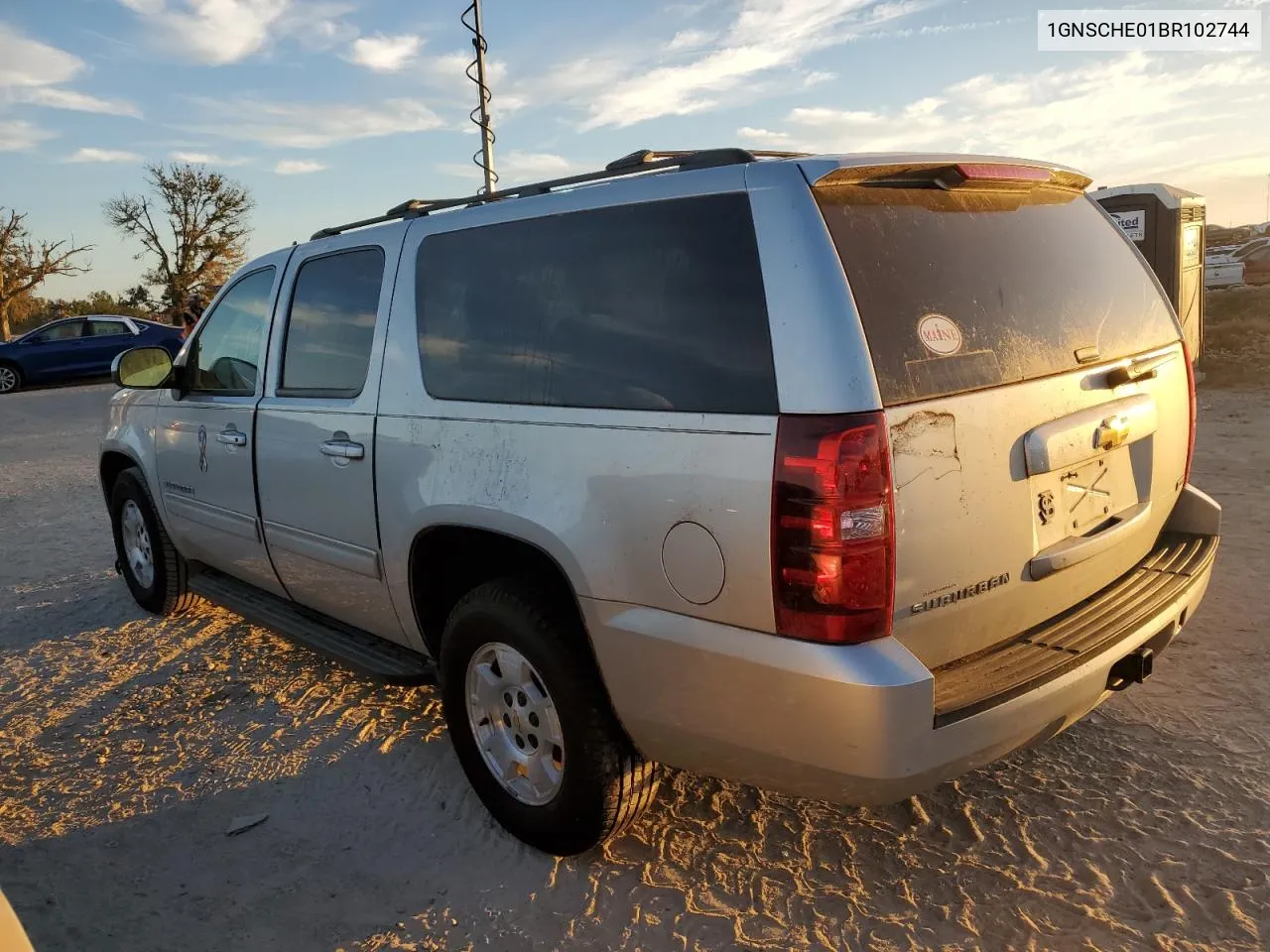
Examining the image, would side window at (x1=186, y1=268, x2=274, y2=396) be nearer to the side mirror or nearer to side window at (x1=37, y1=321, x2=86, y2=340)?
the side mirror

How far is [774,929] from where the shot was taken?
2508 mm

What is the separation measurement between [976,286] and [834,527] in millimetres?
825

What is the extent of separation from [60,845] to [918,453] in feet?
9.52

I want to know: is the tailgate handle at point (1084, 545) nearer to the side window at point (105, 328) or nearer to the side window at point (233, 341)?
the side window at point (233, 341)

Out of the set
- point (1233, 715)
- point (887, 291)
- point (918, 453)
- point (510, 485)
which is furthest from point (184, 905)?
point (1233, 715)

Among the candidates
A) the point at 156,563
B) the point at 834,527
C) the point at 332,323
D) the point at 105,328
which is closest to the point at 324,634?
the point at 332,323

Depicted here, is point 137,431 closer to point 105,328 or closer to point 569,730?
point 569,730

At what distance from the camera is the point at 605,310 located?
8.48 ft

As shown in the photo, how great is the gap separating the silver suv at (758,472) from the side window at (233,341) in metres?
0.79

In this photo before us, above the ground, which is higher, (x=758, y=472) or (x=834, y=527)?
(x=758, y=472)

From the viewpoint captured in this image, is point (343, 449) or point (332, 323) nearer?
point (343, 449)

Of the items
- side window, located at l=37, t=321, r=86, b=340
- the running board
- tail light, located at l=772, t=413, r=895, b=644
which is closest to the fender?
the running board

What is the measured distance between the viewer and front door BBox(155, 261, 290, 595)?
13.2 ft

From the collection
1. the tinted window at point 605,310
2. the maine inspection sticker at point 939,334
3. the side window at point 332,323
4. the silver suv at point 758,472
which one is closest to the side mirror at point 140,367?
the side window at point 332,323
